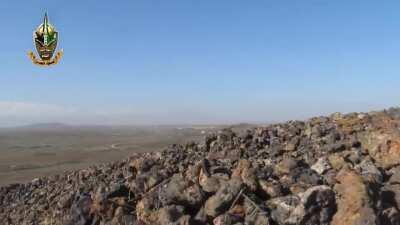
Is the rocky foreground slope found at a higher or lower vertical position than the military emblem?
lower

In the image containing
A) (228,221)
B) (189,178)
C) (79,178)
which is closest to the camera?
(228,221)

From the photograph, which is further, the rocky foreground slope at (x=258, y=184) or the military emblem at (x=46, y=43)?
the military emblem at (x=46, y=43)

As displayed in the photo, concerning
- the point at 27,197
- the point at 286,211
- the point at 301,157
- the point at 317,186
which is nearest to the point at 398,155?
the point at 301,157

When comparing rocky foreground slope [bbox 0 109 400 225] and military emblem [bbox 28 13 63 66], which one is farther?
military emblem [bbox 28 13 63 66]

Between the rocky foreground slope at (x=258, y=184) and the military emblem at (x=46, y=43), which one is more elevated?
the military emblem at (x=46, y=43)

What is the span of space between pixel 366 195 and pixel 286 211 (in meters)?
2.07

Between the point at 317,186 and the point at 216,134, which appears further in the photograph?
the point at 216,134

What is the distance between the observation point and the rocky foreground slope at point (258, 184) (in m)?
11.4

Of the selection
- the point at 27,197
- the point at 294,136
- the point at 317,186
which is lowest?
the point at 27,197

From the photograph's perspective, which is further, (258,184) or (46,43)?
(46,43)

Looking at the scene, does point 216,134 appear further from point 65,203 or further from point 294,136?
point 65,203

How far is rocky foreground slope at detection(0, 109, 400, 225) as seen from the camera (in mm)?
11367

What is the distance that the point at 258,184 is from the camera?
12.3 meters

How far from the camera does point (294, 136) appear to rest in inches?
664
